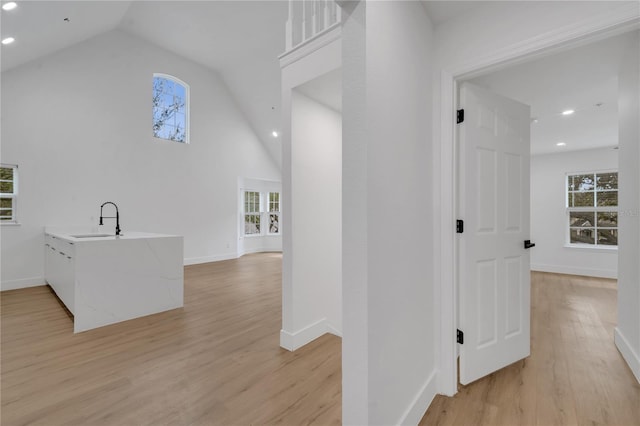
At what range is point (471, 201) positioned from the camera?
191 cm

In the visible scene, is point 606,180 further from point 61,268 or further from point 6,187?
point 6,187

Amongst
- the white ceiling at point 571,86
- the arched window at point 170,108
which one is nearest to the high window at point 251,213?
the arched window at point 170,108

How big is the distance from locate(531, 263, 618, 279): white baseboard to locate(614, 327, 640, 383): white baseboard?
4012mm

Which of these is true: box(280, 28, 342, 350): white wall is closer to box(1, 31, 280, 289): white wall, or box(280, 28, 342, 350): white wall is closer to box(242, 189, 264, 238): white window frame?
box(1, 31, 280, 289): white wall

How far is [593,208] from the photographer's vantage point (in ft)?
18.6

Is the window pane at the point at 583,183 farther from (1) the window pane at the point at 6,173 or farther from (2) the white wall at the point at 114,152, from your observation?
(1) the window pane at the point at 6,173

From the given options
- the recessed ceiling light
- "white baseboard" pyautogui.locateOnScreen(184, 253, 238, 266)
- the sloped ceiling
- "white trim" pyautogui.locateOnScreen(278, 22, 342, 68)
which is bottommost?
"white baseboard" pyautogui.locateOnScreen(184, 253, 238, 266)

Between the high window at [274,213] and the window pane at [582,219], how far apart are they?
7.24 meters

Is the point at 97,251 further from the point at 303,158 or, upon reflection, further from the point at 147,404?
the point at 303,158

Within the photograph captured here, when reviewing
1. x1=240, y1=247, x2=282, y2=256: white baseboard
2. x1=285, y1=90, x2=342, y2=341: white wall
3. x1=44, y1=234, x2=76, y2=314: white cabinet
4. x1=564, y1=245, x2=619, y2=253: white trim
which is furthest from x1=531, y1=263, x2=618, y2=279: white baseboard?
x1=44, y1=234, x2=76, y2=314: white cabinet

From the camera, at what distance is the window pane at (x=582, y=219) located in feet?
18.9

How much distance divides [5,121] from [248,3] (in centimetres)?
392

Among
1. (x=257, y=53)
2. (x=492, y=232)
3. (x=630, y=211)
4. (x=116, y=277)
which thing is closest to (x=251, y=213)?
(x=257, y=53)

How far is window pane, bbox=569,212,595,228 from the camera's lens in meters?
5.76
